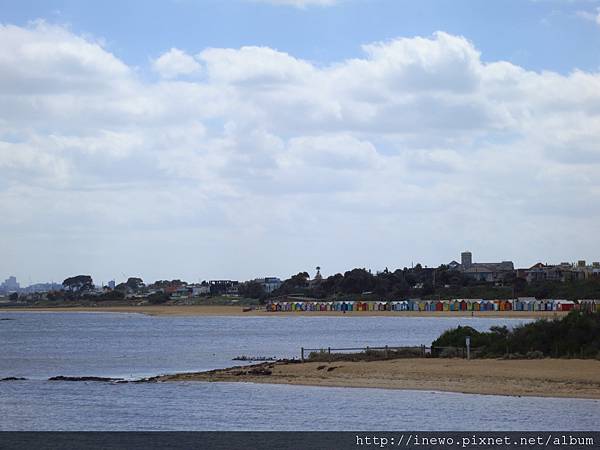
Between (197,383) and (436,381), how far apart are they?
35.9 ft

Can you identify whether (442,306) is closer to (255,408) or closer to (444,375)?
(444,375)

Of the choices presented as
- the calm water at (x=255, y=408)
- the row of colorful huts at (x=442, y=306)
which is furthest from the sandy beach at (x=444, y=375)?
the row of colorful huts at (x=442, y=306)

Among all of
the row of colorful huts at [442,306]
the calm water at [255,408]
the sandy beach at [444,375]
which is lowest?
the calm water at [255,408]

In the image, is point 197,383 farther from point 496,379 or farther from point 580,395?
point 580,395

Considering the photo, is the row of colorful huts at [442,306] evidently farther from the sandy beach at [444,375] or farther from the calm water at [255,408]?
the calm water at [255,408]

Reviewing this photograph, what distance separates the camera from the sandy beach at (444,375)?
34.9 m

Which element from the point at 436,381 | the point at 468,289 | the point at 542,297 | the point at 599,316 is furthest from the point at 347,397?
the point at 468,289

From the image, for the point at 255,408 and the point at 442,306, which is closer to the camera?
the point at 255,408

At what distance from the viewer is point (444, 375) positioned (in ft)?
129

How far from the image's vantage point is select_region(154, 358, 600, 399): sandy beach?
34.9 meters

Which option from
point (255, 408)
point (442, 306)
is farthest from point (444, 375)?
point (442, 306)

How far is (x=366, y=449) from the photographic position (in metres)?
24.9

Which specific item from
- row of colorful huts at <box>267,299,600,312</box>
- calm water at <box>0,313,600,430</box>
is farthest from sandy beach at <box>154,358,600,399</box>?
row of colorful huts at <box>267,299,600,312</box>

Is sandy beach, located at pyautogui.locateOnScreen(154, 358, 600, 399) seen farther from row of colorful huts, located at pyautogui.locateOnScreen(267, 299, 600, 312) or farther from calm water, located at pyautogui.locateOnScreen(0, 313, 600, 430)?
row of colorful huts, located at pyautogui.locateOnScreen(267, 299, 600, 312)
